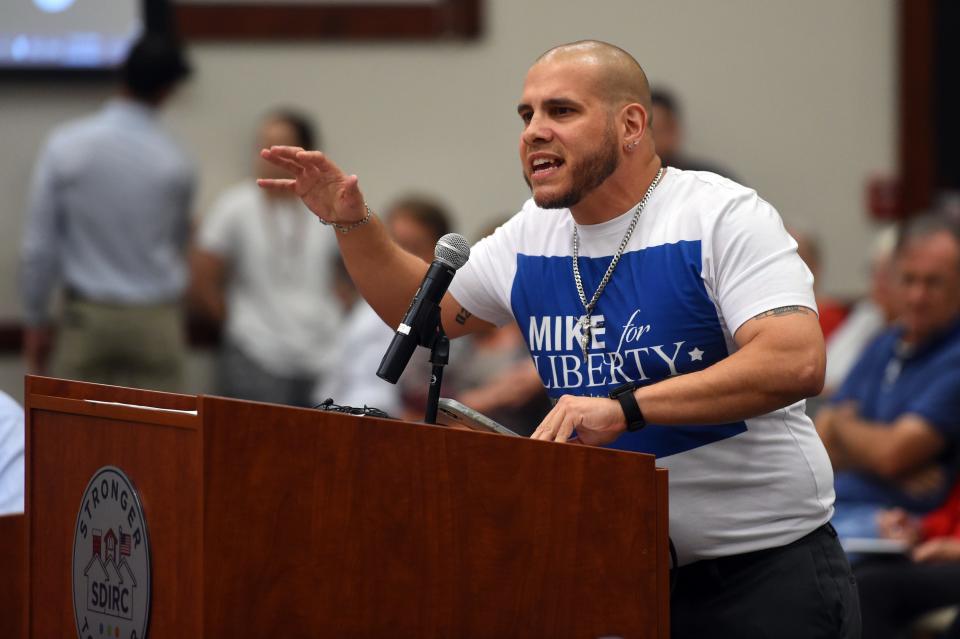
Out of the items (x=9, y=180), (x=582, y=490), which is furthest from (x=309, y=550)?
(x=9, y=180)

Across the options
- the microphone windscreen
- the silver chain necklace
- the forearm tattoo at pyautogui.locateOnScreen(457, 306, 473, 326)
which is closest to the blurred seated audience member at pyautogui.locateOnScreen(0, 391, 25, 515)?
the forearm tattoo at pyautogui.locateOnScreen(457, 306, 473, 326)

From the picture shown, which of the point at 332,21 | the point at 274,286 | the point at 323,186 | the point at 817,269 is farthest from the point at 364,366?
the point at 323,186

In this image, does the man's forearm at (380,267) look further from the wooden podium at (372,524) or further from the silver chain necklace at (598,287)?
the wooden podium at (372,524)

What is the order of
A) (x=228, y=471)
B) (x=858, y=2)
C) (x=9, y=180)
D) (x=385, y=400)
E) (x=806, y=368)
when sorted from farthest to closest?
→ (x=858, y=2) < (x=9, y=180) < (x=385, y=400) < (x=806, y=368) < (x=228, y=471)

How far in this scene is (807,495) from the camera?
2.29m

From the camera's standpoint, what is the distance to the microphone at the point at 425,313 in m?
2.08

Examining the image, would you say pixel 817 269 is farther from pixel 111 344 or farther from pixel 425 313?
pixel 425 313

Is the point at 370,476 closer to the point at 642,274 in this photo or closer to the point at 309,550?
the point at 309,550

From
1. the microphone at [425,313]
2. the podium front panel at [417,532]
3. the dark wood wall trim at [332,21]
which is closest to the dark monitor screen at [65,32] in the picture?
the dark wood wall trim at [332,21]

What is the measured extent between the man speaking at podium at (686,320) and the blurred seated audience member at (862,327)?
2.51 metres

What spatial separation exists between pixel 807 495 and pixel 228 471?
0.97 metres

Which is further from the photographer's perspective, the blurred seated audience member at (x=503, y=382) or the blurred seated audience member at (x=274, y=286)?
the blurred seated audience member at (x=274, y=286)

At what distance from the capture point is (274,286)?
18.4 ft

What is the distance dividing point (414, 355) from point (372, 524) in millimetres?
2587
